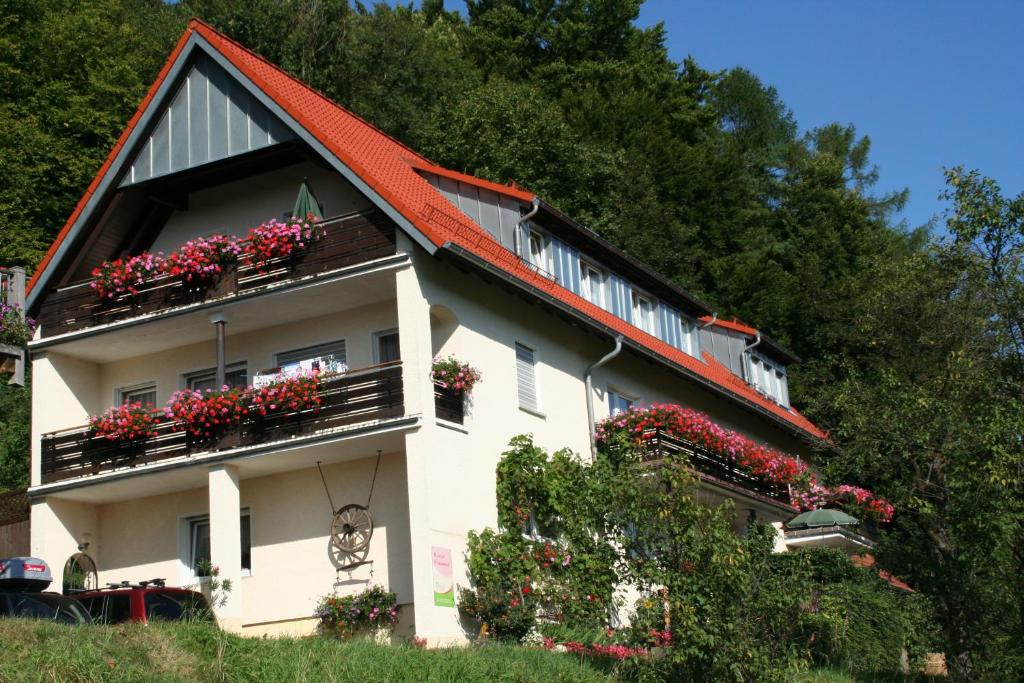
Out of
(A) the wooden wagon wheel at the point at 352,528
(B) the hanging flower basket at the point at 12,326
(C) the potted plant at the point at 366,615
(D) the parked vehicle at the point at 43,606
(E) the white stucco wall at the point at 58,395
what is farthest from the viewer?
(E) the white stucco wall at the point at 58,395

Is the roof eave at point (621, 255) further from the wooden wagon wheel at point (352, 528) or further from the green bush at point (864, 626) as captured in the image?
the wooden wagon wheel at point (352, 528)

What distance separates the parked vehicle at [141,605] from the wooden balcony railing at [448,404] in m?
5.04

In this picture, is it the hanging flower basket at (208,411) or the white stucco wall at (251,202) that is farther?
the white stucco wall at (251,202)

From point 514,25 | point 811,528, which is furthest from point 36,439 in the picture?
point 514,25

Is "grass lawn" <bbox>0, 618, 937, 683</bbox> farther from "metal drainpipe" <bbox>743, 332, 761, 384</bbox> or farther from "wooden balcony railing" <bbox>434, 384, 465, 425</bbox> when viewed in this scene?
"metal drainpipe" <bbox>743, 332, 761, 384</bbox>

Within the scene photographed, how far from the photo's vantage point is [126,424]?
2344cm

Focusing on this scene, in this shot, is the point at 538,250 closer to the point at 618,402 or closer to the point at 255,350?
the point at 618,402

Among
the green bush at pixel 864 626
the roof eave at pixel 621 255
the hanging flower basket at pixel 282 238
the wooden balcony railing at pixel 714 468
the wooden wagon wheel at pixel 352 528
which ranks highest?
the roof eave at pixel 621 255

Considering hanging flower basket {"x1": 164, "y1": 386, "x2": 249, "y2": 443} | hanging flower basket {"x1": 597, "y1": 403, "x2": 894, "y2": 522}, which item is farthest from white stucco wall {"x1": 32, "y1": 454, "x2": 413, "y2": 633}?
hanging flower basket {"x1": 597, "y1": 403, "x2": 894, "y2": 522}

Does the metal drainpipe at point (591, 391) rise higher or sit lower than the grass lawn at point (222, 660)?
higher

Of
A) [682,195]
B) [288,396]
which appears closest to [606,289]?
[288,396]

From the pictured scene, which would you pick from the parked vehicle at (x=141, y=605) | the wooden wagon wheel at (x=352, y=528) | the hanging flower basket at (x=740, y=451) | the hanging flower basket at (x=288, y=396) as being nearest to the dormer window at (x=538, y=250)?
the hanging flower basket at (x=740, y=451)

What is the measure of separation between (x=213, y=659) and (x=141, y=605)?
4.22 meters

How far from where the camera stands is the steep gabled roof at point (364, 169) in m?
22.3
